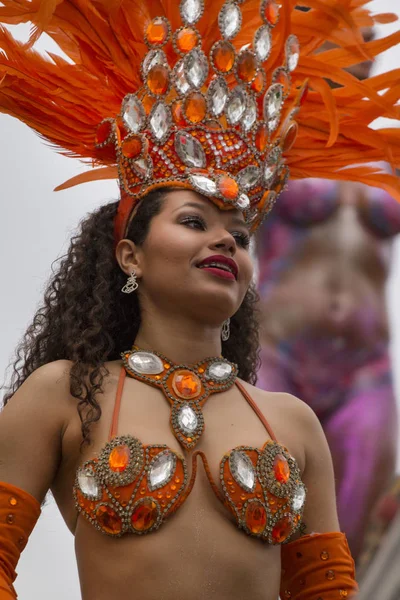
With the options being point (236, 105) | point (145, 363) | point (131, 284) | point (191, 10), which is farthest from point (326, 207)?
point (145, 363)

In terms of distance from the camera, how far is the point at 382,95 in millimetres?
3387

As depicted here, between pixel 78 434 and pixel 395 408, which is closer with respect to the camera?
pixel 78 434

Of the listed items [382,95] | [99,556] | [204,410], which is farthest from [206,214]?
[99,556]

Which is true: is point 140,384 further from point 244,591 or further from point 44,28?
point 44,28

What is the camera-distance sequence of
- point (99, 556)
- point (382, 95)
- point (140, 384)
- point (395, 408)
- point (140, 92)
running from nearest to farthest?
point (99, 556)
point (140, 384)
point (140, 92)
point (382, 95)
point (395, 408)

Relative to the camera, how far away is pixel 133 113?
3.11 meters

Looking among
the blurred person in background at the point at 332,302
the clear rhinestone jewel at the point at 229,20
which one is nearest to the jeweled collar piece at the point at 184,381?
the clear rhinestone jewel at the point at 229,20

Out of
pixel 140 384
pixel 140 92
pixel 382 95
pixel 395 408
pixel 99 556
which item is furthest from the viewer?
pixel 395 408

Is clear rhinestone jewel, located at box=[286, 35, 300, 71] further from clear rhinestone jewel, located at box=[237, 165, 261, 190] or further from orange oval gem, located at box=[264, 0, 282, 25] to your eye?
clear rhinestone jewel, located at box=[237, 165, 261, 190]

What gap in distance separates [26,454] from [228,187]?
98 centimetres

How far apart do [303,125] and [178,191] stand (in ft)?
2.03

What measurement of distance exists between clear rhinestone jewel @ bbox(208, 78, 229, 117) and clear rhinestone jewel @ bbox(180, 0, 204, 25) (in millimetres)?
217

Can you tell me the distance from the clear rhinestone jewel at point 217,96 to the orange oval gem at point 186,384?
0.82 m

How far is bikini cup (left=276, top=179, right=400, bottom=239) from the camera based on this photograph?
4418 millimetres
